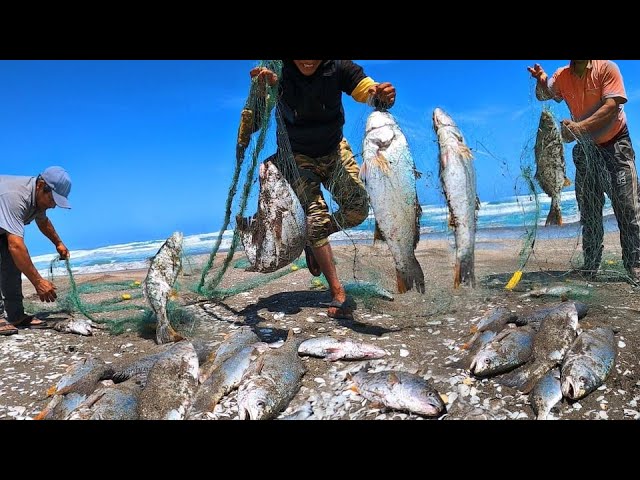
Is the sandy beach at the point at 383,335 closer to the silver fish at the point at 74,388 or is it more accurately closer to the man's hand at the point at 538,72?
the silver fish at the point at 74,388

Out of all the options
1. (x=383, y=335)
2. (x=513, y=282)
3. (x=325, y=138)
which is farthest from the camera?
(x=513, y=282)

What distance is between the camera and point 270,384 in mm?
3646

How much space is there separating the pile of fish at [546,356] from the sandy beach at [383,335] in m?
0.10

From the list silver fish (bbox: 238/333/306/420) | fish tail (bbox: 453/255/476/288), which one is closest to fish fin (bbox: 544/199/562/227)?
fish tail (bbox: 453/255/476/288)

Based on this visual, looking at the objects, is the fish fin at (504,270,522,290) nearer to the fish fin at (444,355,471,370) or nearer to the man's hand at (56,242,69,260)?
the fish fin at (444,355,471,370)

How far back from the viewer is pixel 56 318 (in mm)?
6906

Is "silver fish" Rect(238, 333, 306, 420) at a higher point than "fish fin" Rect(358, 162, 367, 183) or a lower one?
lower

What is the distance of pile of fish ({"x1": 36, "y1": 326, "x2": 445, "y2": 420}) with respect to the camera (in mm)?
3453

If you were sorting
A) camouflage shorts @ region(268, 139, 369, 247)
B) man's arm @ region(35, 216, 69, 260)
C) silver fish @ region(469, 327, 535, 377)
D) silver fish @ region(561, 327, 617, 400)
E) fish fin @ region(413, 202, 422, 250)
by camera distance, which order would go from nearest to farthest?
silver fish @ region(561, 327, 617, 400) → silver fish @ region(469, 327, 535, 377) → fish fin @ region(413, 202, 422, 250) → camouflage shorts @ region(268, 139, 369, 247) → man's arm @ region(35, 216, 69, 260)

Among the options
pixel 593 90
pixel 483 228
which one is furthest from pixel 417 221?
pixel 483 228

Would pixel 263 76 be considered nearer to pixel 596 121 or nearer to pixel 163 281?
pixel 163 281

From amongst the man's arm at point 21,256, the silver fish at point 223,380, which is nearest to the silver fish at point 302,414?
the silver fish at point 223,380

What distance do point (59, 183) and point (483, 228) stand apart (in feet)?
39.3

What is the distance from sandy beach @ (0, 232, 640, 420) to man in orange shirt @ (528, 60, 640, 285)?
609 millimetres
